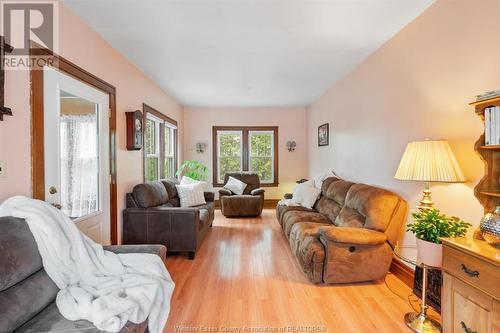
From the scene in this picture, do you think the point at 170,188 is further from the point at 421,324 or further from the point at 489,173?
the point at 489,173

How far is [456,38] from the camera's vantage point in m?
2.01

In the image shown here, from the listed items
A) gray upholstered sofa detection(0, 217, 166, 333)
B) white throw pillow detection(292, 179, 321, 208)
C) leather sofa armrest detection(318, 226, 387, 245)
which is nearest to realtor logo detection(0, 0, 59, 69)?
gray upholstered sofa detection(0, 217, 166, 333)

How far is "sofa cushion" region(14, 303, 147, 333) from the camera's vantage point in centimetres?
123

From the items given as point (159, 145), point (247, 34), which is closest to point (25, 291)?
point (247, 34)

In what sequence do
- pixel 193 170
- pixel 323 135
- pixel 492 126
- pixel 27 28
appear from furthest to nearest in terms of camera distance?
pixel 193 170 → pixel 323 135 → pixel 27 28 → pixel 492 126

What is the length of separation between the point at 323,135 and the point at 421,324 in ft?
12.8

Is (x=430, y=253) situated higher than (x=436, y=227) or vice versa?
(x=436, y=227)

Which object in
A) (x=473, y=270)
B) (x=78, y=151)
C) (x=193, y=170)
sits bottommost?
(x=473, y=270)

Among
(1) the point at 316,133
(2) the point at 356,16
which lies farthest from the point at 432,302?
(1) the point at 316,133

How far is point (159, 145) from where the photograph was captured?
16.5 ft

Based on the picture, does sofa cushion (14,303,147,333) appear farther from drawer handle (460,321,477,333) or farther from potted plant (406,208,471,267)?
potted plant (406,208,471,267)

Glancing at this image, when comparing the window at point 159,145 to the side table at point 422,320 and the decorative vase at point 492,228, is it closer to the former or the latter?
the side table at point 422,320

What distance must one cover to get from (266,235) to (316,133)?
109 inches

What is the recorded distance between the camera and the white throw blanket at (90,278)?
1334 millimetres
